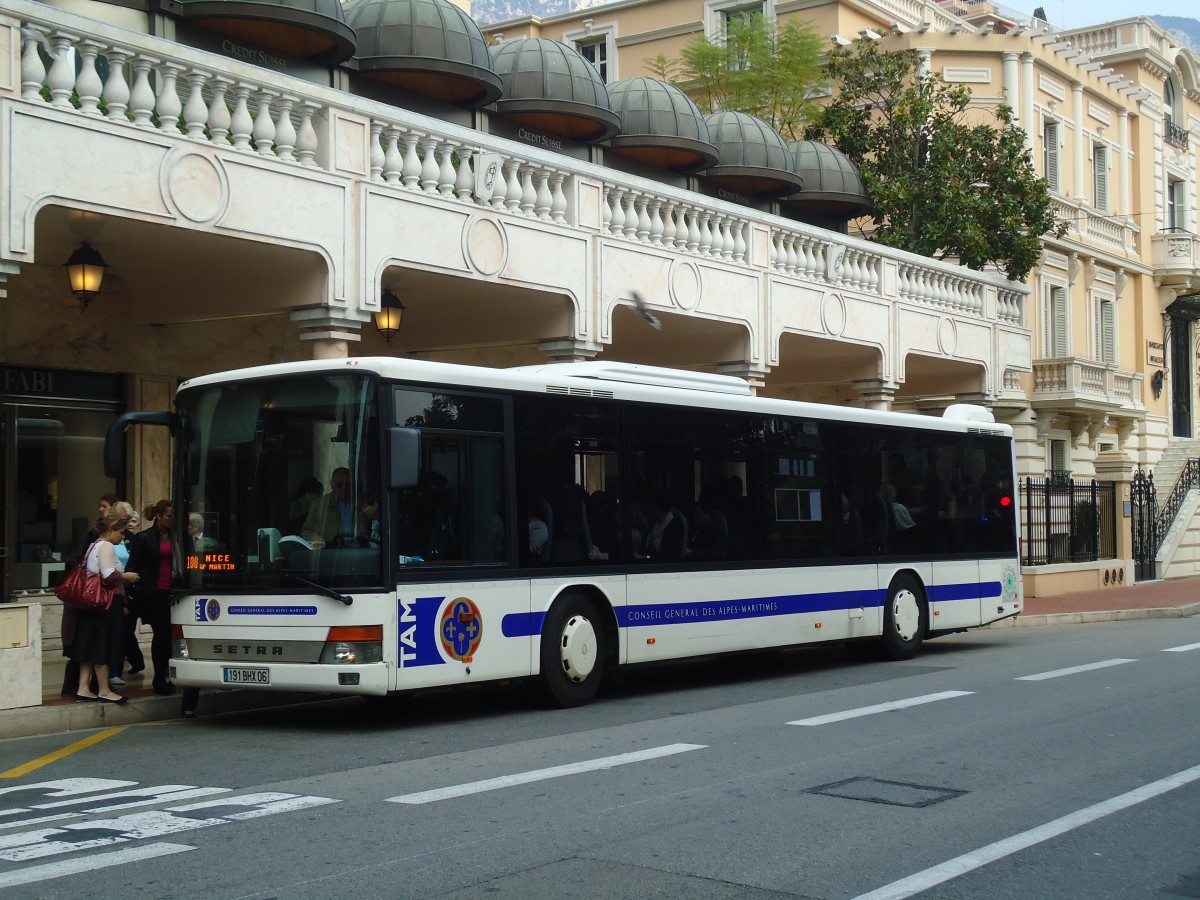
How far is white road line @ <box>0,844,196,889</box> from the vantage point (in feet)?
20.2

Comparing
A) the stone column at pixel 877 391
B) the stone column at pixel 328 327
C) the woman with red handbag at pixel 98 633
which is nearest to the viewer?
the woman with red handbag at pixel 98 633

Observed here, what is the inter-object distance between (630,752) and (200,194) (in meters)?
6.71

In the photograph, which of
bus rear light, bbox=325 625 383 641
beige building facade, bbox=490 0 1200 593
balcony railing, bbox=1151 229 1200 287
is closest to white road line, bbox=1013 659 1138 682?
bus rear light, bbox=325 625 383 641

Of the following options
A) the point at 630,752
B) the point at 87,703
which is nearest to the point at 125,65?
the point at 87,703

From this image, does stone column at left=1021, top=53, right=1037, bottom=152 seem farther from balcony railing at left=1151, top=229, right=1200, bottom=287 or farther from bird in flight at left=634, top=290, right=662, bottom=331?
bird in flight at left=634, top=290, right=662, bottom=331

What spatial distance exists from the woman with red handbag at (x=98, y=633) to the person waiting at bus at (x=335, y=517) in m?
2.04

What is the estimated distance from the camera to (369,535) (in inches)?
423

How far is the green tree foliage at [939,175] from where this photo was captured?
90.3ft

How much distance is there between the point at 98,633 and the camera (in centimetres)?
1170

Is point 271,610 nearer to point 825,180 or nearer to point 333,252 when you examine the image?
point 333,252

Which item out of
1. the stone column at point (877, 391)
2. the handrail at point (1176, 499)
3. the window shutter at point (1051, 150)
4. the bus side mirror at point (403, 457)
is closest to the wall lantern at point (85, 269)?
the bus side mirror at point (403, 457)

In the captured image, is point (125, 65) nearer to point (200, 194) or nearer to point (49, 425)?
point (200, 194)

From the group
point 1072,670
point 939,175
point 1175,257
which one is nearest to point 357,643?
point 1072,670

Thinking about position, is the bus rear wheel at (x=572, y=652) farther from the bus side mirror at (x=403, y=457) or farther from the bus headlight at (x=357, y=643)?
the bus side mirror at (x=403, y=457)
